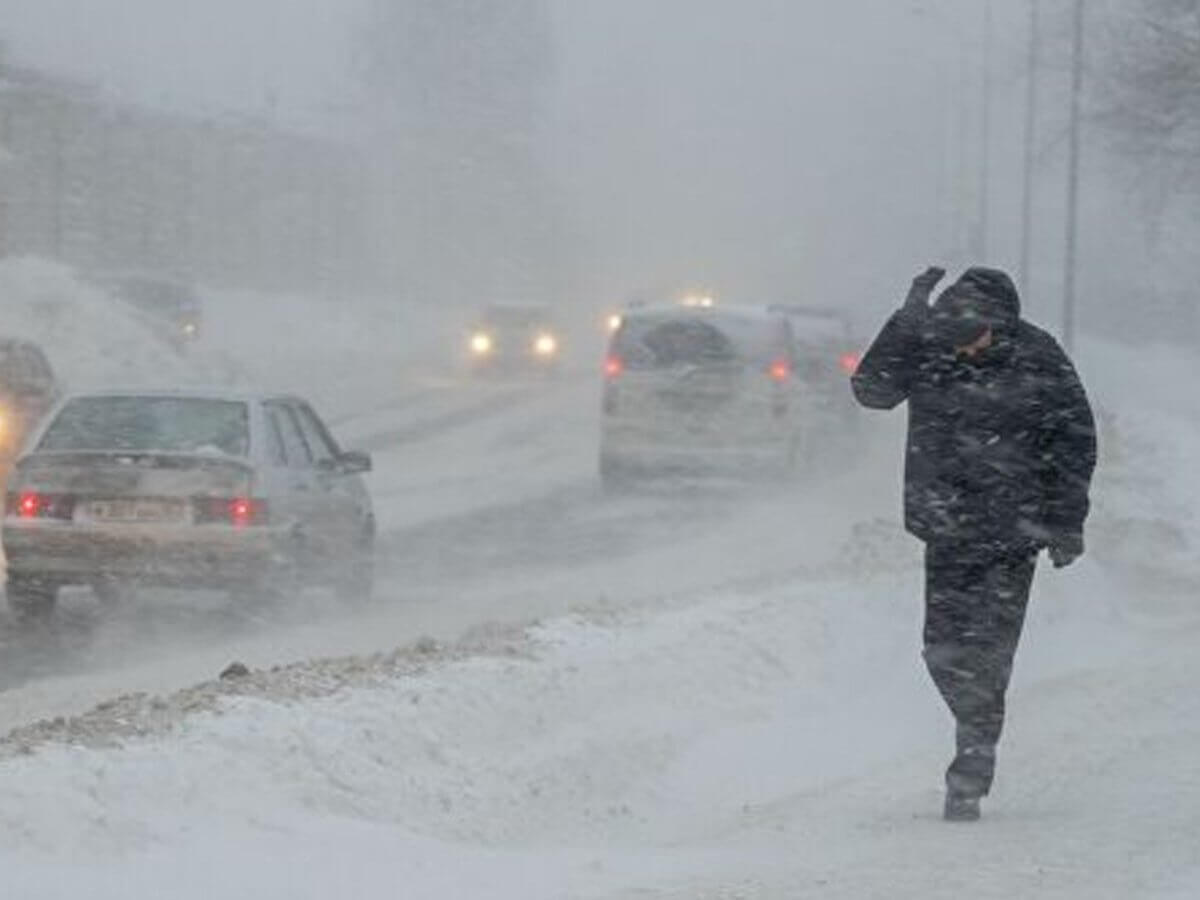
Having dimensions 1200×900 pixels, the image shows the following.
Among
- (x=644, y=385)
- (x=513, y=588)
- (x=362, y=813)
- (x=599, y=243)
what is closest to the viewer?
(x=362, y=813)

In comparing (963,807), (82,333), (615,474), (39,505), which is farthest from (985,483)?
(82,333)

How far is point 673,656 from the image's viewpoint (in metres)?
10.6

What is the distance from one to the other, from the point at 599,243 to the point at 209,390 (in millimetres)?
100657

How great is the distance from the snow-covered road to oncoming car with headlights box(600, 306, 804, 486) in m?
8.76

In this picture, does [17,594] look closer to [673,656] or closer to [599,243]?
[673,656]

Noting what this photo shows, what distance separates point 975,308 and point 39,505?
7.83 meters

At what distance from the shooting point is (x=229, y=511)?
15.0 meters

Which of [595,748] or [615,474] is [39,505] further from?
[615,474]

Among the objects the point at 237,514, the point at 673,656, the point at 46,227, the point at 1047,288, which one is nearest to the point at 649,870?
the point at 673,656

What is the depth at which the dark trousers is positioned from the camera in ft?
28.3

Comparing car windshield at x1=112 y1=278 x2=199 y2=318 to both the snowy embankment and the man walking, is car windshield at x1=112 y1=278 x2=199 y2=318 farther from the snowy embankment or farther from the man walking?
the man walking

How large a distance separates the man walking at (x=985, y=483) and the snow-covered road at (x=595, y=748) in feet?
1.51

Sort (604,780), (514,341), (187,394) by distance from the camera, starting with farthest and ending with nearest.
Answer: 1. (514,341)
2. (187,394)
3. (604,780)

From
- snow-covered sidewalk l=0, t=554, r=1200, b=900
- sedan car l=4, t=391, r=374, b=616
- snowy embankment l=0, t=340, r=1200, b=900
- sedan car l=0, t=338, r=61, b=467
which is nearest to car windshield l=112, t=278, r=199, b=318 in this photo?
sedan car l=0, t=338, r=61, b=467
